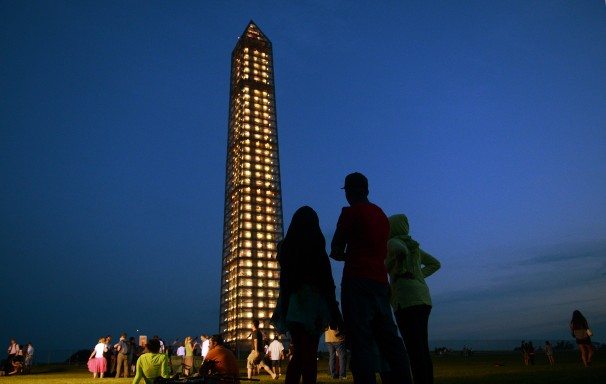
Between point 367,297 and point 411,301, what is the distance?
44.8 inches

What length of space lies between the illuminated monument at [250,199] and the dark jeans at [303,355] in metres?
109

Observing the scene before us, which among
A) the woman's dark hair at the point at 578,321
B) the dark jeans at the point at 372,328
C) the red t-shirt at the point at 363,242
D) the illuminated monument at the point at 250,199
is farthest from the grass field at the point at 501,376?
the illuminated monument at the point at 250,199

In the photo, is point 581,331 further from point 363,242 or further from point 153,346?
point 363,242

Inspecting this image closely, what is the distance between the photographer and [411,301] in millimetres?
4859

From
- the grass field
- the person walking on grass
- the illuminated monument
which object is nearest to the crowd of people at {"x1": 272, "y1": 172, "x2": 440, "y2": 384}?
the grass field

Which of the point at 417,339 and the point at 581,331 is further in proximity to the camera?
the point at 581,331

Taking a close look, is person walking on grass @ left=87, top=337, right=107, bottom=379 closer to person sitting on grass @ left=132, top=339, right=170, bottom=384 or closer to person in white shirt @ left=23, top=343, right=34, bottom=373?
person in white shirt @ left=23, top=343, right=34, bottom=373

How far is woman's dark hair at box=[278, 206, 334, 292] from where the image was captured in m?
4.33

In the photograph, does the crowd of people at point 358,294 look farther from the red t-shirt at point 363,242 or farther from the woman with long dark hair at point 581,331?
the woman with long dark hair at point 581,331

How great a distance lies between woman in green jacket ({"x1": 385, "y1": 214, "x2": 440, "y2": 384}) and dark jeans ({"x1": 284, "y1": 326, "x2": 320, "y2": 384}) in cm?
117

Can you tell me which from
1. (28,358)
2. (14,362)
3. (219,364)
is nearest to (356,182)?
(219,364)

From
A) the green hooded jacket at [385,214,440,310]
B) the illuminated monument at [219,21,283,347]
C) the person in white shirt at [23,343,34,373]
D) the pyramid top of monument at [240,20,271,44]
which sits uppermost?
the pyramid top of monument at [240,20,271,44]

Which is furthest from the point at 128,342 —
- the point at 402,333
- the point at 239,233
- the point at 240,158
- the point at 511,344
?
the point at 240,158

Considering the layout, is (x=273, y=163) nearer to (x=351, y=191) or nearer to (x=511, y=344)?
(x=511, y=344)
